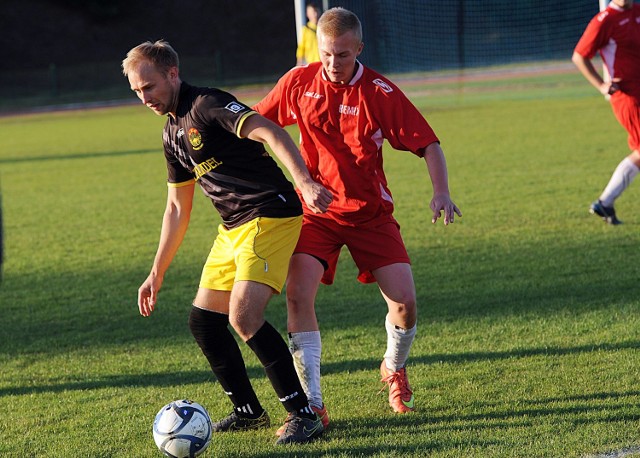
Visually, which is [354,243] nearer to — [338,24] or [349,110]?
[349,110]

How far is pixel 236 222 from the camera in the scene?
3938 mm

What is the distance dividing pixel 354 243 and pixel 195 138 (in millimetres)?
882

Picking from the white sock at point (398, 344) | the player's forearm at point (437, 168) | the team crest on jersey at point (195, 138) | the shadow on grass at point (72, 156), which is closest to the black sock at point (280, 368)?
the white sock at point (398, 344)

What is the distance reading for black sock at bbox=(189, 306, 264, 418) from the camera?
12.9 feet

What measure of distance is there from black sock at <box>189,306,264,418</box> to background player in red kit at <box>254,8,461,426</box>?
0.26 meters

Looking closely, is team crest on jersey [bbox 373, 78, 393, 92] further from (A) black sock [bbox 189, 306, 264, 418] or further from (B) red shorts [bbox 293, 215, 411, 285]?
(A) black sock [bbox 189, 306, 264, 418]

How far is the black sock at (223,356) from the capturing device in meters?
3.94

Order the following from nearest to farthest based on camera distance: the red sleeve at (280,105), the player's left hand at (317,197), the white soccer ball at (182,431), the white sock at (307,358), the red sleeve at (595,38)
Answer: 1. the player's left hand at (317,197)
2. the white soccer ball at (182,431)
3. the white sock at (307,358)
4. the red sleeve at (280,105)
5. the red sleeve at (595,38)

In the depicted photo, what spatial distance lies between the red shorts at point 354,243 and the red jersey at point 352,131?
5 cm

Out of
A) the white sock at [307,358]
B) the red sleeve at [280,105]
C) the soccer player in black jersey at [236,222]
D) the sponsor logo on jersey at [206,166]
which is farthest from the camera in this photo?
the red sleeve at [280,105]

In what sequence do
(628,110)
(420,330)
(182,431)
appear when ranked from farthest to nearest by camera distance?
(628,110)
(420,330)
(182,431)

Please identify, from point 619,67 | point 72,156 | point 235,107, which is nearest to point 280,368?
point 235,107

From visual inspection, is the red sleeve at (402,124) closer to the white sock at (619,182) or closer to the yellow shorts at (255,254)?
the yellow shorts at (255,254)

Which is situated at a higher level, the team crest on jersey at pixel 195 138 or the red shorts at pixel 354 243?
the team crest on jersey at pixel 195 138
